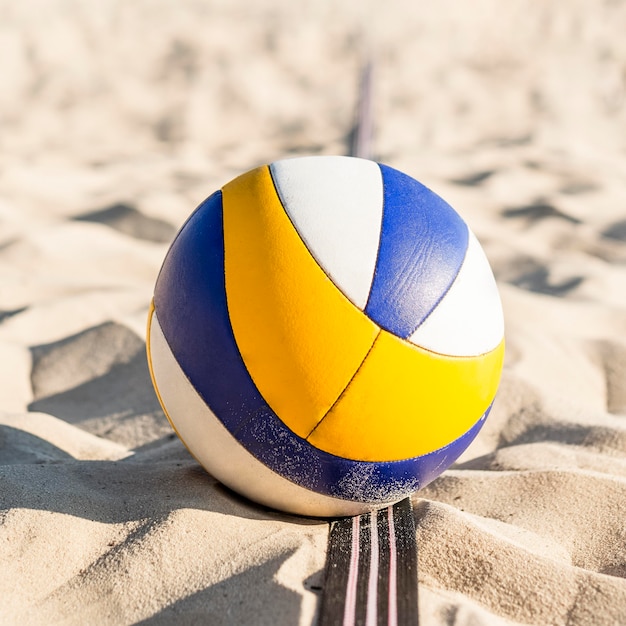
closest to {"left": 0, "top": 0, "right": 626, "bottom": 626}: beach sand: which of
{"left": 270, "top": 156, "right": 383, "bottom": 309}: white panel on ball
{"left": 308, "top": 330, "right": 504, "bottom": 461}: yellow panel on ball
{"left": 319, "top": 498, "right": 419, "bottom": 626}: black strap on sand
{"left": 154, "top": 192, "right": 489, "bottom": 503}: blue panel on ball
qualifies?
{"left": 319, "top": 498, "right": 419, "bottom": 626}: black strap on sand

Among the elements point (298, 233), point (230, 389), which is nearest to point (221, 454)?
point (230, 389)

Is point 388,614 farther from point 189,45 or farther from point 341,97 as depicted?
point 189,45

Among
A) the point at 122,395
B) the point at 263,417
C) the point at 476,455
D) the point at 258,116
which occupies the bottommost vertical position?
the point at 258,116

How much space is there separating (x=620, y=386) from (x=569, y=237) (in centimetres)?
287

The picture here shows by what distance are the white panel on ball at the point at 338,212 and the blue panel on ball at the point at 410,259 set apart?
0.10 ft

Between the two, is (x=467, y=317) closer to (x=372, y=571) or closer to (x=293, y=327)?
(x=293, y=327)

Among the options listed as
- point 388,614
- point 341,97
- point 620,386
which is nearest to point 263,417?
point 388,614

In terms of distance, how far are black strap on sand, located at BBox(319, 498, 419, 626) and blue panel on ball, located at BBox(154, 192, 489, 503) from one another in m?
0.13

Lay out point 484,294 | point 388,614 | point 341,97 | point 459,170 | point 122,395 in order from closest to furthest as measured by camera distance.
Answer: point 388,614 → point 484,294 → point 122,395 → point 459,170 → point 341,97

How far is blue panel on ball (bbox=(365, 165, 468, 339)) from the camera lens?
2310mm

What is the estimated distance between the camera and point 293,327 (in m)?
2.28

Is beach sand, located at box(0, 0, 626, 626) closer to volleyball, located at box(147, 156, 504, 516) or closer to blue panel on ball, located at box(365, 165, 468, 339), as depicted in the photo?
volleyball, located at box(147, 156, 504, 516)

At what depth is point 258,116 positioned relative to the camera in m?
10.6

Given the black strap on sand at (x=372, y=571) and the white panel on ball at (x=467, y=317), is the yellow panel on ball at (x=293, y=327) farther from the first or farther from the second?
the black strap on sand at (x=372, y=571)
